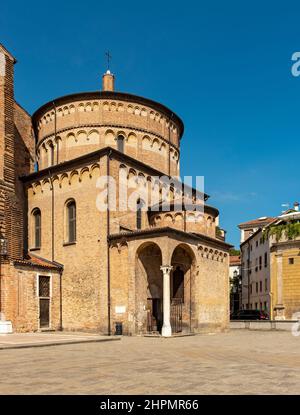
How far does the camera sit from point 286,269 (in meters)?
44.4

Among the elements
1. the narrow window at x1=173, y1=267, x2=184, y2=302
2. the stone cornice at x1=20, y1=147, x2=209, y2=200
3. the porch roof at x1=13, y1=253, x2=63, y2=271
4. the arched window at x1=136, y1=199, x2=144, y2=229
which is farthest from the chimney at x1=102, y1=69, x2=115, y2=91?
the narrow window at x1=173, y1=267, x2=184, y2=302

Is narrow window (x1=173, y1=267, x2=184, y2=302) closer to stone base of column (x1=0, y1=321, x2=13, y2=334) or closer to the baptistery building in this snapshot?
the baptistery building

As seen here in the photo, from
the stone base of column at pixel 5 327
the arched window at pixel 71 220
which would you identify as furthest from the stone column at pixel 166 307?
the stone base of column at pixel 5 327

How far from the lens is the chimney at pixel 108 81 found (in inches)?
1293

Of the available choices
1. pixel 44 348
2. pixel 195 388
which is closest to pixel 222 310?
pixel 44 348

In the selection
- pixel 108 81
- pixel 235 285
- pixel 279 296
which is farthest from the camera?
pixel 235 285

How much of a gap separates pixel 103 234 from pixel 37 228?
626 cm

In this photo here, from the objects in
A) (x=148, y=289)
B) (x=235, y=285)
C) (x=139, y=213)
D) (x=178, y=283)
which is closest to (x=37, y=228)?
(x=139, y=213)

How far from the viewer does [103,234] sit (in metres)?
25.2

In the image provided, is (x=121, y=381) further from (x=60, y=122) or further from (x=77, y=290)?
(x=60, y=122)

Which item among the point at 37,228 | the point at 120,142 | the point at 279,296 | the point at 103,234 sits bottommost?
the point at 279,296

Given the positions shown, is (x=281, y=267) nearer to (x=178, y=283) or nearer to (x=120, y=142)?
(x=178, y=283)

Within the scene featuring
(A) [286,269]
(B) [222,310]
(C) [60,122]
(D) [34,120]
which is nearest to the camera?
(B) [222,310]

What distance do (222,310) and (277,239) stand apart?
60.7 feet
